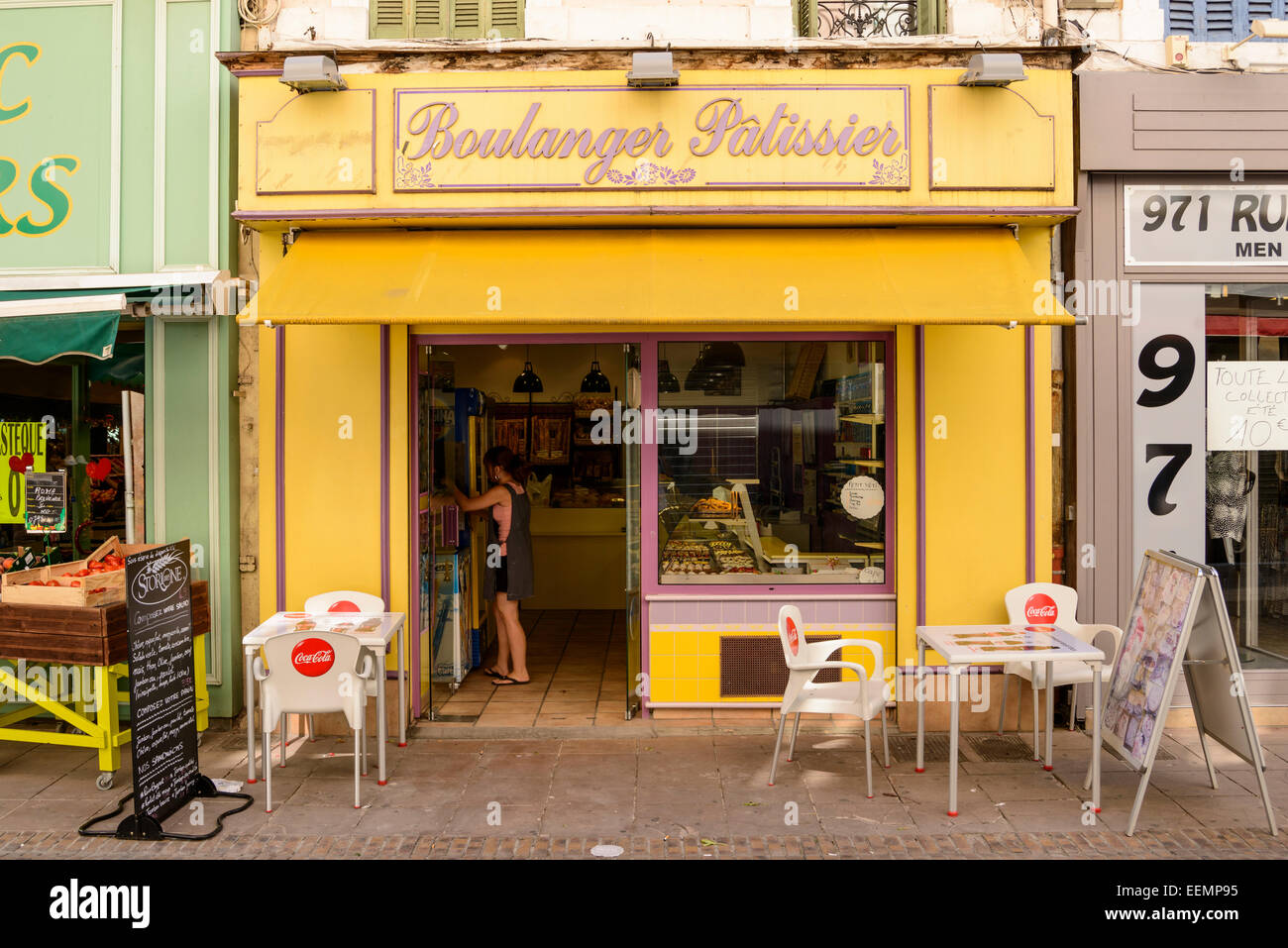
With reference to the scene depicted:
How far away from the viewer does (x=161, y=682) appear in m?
5.34

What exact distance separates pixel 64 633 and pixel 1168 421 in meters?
7.52

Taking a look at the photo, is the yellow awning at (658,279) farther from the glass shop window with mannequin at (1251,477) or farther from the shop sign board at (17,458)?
the shop sign board at (17,458)

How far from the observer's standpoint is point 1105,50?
6934mm

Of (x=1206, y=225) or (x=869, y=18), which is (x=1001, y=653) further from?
(x=869, y=18)

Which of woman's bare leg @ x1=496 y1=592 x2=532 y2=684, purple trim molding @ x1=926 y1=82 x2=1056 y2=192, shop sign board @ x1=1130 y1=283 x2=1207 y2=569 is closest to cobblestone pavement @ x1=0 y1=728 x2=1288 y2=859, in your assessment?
woman's bare leg @ x1=496 y1=592 x2=532 y2=684

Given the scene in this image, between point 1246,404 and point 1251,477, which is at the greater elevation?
point 1246,404

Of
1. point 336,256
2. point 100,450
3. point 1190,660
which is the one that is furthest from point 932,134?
point 100,450

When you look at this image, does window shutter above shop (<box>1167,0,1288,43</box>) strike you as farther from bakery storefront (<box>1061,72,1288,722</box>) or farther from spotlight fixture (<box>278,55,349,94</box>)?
spotlight fixture (<box>278,55,349,94</box>)

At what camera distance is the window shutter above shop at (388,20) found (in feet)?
22.9

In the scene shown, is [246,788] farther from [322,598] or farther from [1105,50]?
[1105,50]

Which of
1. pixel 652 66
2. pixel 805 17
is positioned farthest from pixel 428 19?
pixel 805 17

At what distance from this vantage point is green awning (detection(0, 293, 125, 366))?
6.18m

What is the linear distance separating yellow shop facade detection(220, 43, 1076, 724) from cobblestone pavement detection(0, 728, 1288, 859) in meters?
0.84

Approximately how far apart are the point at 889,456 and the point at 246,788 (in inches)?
188
